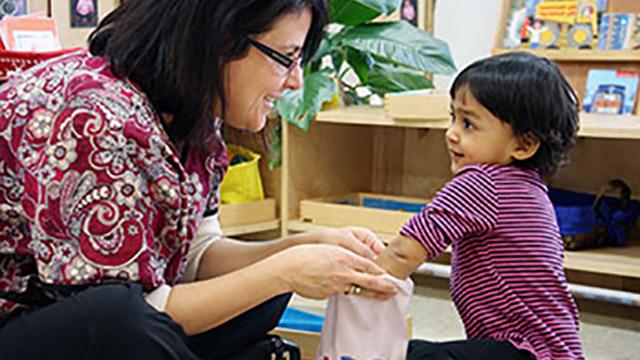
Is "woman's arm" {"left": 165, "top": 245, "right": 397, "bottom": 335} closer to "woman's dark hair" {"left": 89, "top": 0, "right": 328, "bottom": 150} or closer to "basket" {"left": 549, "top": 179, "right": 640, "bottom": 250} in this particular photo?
"woman's dark hair" {"left": 89, "top": 0, "right": 328, "bottom": 150}

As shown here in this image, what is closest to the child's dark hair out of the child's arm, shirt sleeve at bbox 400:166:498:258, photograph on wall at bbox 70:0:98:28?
shirt sleeve at bbox 400:166:498:258

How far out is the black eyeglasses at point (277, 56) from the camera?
1.15 metres

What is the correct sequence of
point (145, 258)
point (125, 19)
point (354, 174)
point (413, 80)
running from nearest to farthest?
point (145, 258) < point (125, 19) < point (413, 80) < point (354, 174)

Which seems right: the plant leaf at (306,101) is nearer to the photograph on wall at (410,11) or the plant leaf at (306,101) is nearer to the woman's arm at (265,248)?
the photograph on wall at (410,11)

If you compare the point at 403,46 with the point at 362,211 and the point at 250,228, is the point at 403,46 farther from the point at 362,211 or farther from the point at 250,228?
the point at 250,228

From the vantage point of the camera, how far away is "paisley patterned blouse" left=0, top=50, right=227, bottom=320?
101 cm

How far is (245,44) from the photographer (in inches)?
44.9

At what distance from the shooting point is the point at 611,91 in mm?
2525

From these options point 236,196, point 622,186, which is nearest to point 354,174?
point 236,196

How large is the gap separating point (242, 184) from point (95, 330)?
69.2 inches

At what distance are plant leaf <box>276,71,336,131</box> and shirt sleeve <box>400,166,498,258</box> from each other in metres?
1.13

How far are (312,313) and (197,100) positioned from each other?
884 mm

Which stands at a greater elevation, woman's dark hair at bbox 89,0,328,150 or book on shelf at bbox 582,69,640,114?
woman's dark hair at bbox 89,0,328,150

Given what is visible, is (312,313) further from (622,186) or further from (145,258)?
(622,186)
